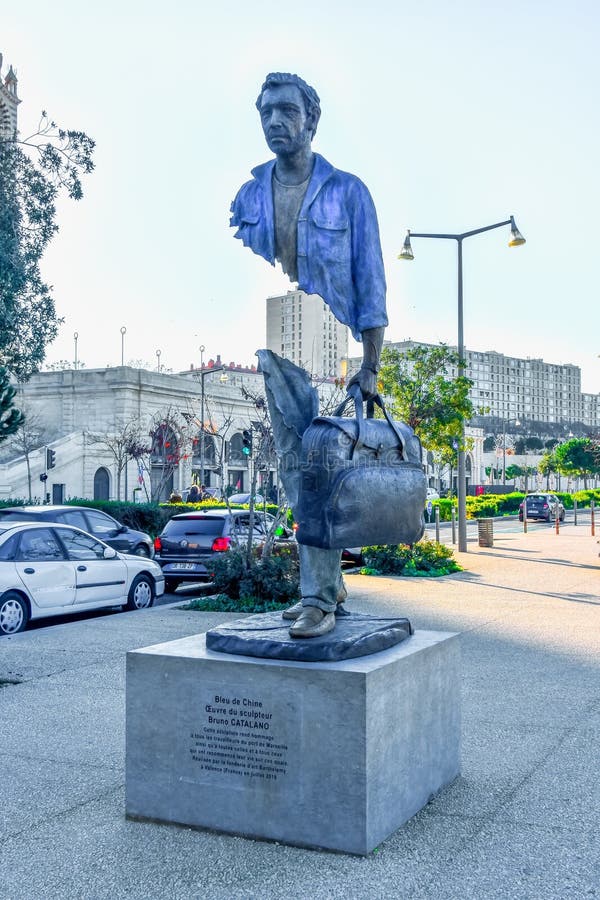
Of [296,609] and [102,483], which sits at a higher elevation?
[102,483]

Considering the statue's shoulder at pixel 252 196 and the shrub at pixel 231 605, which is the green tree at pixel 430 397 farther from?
the statue's shoulder at pixel 252 196

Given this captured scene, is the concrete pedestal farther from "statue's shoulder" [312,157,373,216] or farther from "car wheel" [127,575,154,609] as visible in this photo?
"car wheel" [127,575,154,609]

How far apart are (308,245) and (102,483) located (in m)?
50.6

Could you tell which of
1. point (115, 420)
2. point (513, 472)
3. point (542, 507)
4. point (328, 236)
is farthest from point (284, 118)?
point (513, 472)

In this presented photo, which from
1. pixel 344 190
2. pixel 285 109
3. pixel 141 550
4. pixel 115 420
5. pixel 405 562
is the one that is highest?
pixel 115 420

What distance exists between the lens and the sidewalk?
11.6ft

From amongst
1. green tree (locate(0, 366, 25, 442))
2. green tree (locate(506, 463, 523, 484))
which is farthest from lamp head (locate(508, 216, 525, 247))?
green tree (locate(506, 463, 523, 484))

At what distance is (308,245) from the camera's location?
15.4 feet

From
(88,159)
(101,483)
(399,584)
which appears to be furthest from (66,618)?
(101,483)

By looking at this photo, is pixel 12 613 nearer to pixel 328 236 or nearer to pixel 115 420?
pixel 328 236

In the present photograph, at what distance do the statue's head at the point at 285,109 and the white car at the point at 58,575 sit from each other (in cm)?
734

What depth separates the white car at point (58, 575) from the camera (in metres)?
10.7

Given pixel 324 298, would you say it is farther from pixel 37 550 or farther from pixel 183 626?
pixel 37 550

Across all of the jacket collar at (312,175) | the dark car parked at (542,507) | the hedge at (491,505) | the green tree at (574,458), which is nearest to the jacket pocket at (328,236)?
the jacket collar at (312,175)
